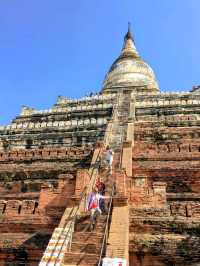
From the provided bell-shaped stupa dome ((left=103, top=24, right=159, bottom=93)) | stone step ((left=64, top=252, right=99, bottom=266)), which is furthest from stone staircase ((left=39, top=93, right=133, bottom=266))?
bell-shaped stupa dome ((left=103, top=24, right=159, bottom=93))

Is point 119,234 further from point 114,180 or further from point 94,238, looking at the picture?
point 114,180

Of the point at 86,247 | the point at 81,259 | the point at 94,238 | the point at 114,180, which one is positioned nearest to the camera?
the point at 81,259

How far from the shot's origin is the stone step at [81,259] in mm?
6781

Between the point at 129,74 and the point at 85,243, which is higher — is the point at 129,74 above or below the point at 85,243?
above

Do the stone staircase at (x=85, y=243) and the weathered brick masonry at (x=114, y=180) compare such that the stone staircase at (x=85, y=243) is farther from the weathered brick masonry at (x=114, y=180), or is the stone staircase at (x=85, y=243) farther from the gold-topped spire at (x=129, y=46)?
the gold-topped spire at (x=129, y=46)

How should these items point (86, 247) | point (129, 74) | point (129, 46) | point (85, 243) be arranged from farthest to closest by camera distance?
point (129, 46), point (129, 74), point (85, 243), point (86, 247)

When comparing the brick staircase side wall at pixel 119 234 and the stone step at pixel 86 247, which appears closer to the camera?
the brick staircase side wall at pixel 119 234

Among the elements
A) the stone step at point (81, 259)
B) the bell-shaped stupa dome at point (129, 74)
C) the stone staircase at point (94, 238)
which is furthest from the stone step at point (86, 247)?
the bell-shaped stupa dome at point (129, 74)

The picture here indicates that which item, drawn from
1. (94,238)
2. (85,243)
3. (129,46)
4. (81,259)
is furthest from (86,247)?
(129,46)

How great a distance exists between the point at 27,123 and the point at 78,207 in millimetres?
13302

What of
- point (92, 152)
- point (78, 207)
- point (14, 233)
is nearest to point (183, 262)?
point (78, 207)

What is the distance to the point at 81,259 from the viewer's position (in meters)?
6.88

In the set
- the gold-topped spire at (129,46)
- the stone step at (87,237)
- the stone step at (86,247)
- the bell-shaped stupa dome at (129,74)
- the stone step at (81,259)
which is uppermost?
the gold-topped spire at (129,46)

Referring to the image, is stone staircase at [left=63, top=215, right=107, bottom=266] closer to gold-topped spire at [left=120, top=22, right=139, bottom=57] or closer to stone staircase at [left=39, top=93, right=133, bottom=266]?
stone staircase at [left=39, top=93, right=133, bottom=266]
